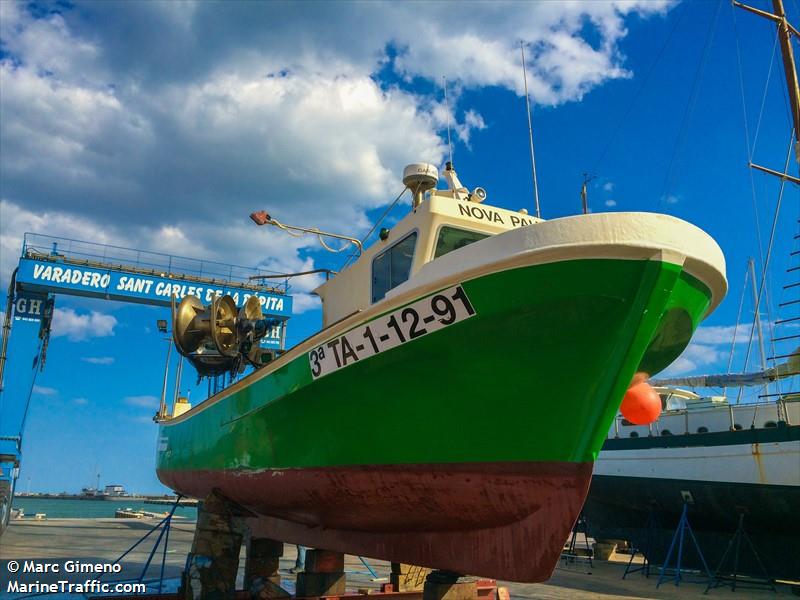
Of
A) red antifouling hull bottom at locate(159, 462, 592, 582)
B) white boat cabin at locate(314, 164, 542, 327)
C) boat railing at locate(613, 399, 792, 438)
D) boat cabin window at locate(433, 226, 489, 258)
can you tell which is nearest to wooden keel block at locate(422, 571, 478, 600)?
red antifouling hull bottom at locate(159, 462, 592, 582)

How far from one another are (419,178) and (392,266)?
122 cm

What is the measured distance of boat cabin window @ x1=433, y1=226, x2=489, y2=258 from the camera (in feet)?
19.3

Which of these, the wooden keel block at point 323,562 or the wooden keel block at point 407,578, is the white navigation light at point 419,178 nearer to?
the wooden keel block at point 323,562

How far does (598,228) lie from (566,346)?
2.73 feet

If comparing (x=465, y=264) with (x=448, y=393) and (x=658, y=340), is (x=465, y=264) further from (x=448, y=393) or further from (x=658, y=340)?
(x=658, y=340)

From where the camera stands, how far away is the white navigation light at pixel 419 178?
22.1 ft

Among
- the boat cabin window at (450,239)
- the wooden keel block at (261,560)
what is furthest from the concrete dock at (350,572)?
the boat cabin window at (450,239)

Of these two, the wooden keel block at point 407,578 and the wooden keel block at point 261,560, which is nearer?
the wooden keel block at point 261,560

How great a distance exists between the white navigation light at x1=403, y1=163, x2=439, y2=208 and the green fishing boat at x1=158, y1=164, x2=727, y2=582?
858mm

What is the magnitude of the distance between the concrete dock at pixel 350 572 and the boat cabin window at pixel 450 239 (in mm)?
7077

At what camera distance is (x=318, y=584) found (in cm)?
732

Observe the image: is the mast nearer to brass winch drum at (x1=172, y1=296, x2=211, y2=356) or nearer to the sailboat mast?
the sailboat mast

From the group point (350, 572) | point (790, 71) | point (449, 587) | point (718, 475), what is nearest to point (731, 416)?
point (718, 475)

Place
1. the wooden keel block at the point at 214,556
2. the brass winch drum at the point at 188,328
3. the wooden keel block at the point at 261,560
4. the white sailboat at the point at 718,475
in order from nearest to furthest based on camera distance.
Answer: the wooden keel block at the point at 214,556 → the wooden keel block at the point at 261,560 → the brass winch drum at the point at 188,328 → the white sailboat at the point at 718,475
